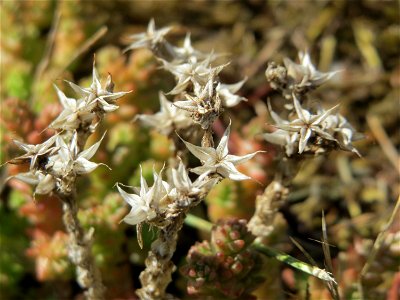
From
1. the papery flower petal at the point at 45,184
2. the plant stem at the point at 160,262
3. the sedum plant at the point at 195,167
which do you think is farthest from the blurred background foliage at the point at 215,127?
the papery flower petal at the point at 45,184

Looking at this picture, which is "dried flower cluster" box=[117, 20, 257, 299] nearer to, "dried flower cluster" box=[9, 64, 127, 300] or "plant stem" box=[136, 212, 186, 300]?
"plant stem" box=[136, 212, 186, 300]

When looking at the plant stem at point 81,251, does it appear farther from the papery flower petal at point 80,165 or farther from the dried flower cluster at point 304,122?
the dried flower cluster at point 304,122

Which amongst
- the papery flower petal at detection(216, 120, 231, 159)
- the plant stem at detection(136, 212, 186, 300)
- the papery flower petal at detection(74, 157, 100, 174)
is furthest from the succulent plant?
the papery flower petal at detection(74, 157, 100, 174)

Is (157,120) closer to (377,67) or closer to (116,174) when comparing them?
(116,174)

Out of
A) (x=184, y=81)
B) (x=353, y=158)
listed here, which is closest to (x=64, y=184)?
(x=184, y=81)

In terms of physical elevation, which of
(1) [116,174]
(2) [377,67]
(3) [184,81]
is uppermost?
(3) [184,81]

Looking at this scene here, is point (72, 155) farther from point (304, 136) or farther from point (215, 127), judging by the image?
point (215, 127)

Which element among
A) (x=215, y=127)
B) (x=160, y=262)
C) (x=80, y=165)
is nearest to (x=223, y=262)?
(x=160, y=262)
